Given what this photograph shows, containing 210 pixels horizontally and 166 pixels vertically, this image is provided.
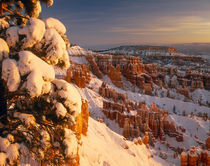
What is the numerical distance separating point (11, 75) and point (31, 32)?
88 centimetres

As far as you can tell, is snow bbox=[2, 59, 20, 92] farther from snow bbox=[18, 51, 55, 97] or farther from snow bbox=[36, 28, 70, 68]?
snow bbox=[36, 28, 70, 68]

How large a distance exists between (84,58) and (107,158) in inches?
2207

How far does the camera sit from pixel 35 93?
2.76 m

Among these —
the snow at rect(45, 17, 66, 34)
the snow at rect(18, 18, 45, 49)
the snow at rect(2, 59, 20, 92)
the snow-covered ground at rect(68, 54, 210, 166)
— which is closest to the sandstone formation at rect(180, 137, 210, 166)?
the snow-covered ground at rect(68, 54, 210, 166)

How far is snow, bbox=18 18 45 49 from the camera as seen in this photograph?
3.15 m

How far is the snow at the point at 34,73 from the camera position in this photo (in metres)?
2.74

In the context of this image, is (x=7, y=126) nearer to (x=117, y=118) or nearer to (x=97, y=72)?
(x=117, y=118)

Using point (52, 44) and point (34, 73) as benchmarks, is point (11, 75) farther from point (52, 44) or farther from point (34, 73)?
point (52, 44)

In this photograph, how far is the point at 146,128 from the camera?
2523cm

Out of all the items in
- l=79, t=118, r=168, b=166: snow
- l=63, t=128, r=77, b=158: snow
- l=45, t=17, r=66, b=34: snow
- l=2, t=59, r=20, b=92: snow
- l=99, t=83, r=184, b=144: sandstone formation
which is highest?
l=45, t=17, r=66, b=34: snow

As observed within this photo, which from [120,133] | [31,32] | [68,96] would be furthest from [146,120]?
[31,32]

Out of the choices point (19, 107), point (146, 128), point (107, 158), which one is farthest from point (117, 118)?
point (19, 107)

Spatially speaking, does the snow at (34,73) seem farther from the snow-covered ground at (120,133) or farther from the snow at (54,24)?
the snow-covered ground at (120,133)

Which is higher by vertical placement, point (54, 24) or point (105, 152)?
point (54, 24)
